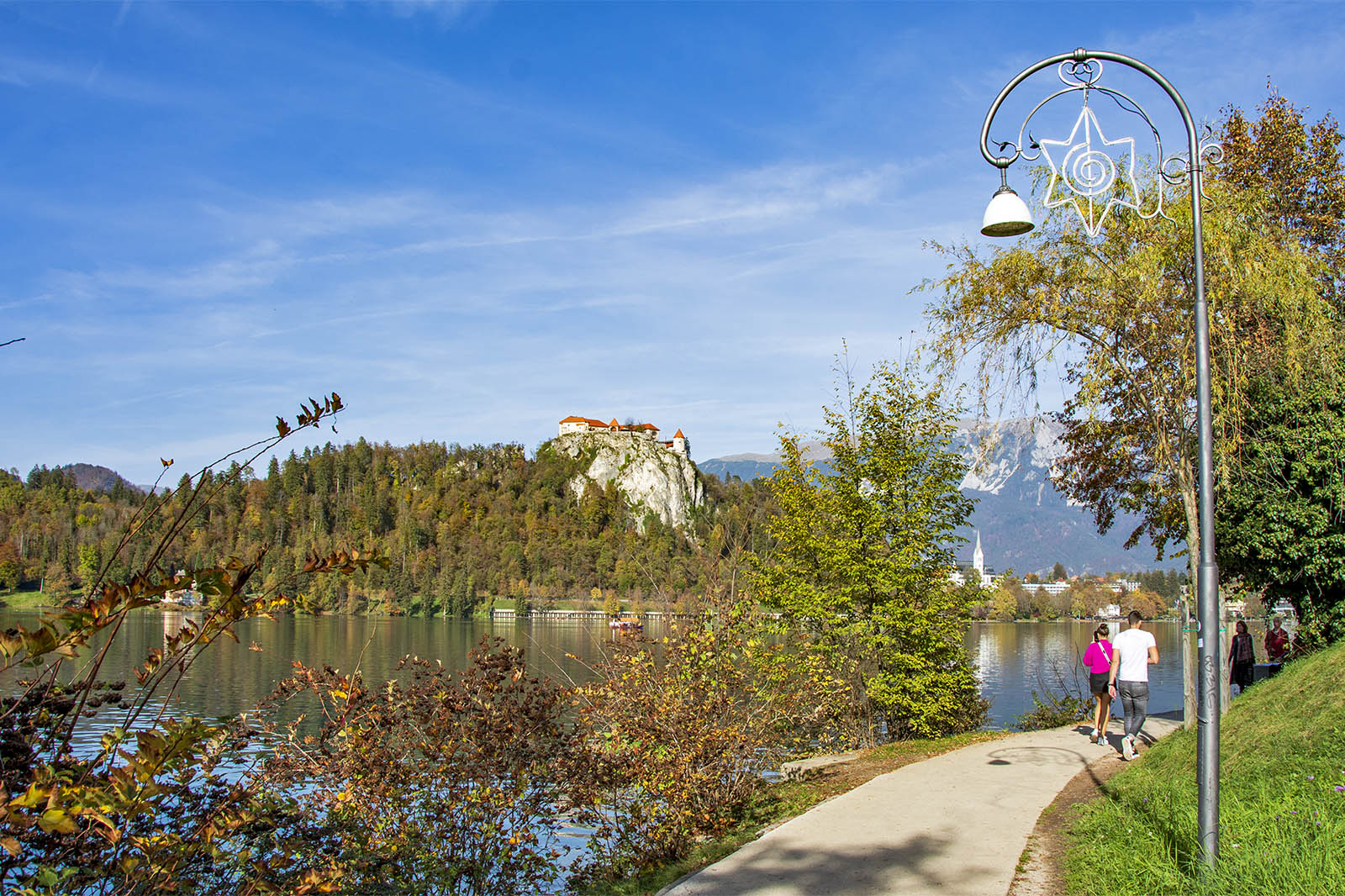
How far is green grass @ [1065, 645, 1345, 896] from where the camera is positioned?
6.00m

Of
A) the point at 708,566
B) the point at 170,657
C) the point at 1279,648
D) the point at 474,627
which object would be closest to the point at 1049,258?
the point at 708,566

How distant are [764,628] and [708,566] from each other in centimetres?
313

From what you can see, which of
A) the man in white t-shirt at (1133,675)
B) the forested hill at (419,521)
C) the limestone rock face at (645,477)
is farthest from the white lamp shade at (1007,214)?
the limestone rock face at (645,477)

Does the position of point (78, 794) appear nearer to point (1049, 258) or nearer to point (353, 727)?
point (353, 727)

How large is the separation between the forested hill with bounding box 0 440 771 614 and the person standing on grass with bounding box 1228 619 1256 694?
92.7 meters

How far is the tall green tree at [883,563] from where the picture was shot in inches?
624

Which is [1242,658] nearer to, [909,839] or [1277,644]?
[1277,644]

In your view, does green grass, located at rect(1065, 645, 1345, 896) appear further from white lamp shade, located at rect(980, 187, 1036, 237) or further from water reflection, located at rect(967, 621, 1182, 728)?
water reflection, located at rect(967, 621, 1182, 728)

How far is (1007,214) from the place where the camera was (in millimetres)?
8016

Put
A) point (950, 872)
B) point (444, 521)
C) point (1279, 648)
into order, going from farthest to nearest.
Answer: point (444, 521), point (1279, 648), point (950, 872)

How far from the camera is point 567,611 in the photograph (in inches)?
5172

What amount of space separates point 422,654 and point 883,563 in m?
40.6

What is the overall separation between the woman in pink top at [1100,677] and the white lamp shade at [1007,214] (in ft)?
27.0

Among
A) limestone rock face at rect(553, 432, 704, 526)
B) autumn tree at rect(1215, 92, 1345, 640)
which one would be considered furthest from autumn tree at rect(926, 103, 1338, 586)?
limestone rock face at rect(553, 432, 704, 526)
